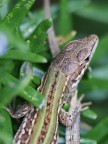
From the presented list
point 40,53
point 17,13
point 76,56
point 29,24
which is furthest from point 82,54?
point 17,13

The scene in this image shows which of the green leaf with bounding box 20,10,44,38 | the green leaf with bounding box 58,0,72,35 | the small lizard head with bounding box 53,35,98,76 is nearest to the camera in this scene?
the green leaf with bounding box 20,10,44,38

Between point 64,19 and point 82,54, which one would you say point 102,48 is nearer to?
point 82,54

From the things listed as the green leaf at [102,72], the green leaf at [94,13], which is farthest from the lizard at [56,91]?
the green leaf at [94,13]

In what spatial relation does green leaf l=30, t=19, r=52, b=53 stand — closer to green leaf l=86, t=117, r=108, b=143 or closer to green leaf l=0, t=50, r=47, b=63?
green leaf l=0, t=50, r=47, b=63

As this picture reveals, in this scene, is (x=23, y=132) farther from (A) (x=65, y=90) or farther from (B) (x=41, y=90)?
(A) (x=65, y=90)

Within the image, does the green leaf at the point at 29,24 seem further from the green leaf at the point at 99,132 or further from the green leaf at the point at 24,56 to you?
the green leaf at the point at 99,132

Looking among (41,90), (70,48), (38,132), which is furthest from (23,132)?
(70,48)

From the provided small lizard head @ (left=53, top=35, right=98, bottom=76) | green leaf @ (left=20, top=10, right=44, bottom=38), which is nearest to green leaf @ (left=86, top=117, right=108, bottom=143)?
small lizard head @ (left=53, top=35, right=98, bottom=76)
